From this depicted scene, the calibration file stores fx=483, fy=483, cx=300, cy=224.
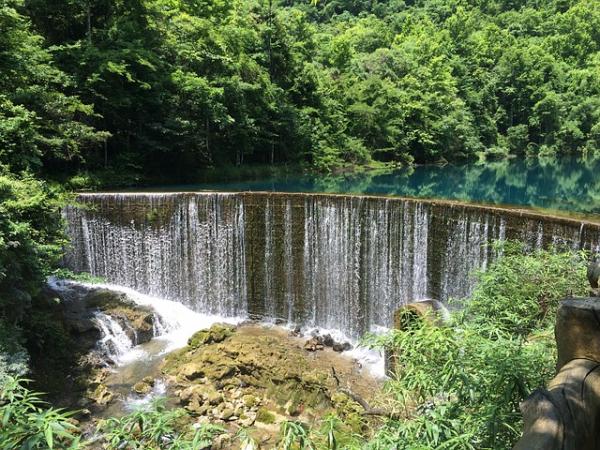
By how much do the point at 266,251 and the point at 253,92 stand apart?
12.5m

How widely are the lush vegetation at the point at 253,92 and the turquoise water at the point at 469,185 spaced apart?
2.05 metres

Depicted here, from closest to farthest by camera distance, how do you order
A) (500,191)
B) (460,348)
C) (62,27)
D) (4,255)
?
(460,348) < (4,255) < (62,27) < (500,191)

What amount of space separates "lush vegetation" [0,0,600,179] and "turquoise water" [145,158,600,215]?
205cm

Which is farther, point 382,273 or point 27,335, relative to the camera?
point 382,273

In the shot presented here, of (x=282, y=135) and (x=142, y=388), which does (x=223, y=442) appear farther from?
(x=282, y=135)

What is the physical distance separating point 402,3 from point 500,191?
199 feet

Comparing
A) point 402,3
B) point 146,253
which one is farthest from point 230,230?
point 402,3

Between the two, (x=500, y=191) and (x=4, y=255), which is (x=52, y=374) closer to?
(x=4, y=255)

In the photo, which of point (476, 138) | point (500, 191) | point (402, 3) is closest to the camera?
point (500, 191)

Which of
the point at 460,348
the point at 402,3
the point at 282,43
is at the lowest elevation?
the point at 460,348

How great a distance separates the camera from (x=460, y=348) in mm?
3111

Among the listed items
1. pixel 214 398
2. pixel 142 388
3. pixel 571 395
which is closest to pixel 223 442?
pixel 214 398

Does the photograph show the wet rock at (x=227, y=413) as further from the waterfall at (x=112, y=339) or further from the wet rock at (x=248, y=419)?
the waterfall at (x=112, y=339)

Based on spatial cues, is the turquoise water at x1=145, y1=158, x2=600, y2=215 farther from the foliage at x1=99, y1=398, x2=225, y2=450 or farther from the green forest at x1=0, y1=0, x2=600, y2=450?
the foliage at x1=99, y1=398, x2=225, y2=450
